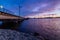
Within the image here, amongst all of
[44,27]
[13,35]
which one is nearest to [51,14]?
[44,27]

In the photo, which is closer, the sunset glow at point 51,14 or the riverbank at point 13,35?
the sunset glow at point 51,14

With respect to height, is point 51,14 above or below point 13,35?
above

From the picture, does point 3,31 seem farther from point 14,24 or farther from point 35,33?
point 35,33

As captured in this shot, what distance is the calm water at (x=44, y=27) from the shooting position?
7.26 feet

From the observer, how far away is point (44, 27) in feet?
7.89

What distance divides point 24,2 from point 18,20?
40 centimetres

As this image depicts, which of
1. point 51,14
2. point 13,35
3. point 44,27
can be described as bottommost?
point 13,35

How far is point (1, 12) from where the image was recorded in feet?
7.43

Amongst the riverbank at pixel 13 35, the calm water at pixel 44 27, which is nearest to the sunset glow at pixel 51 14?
the calm water at pixel 44 27

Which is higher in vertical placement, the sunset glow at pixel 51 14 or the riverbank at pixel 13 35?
the sunset glow at pixel 51 14

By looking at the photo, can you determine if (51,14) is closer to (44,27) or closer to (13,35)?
(44,27)

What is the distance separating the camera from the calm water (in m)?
2.21

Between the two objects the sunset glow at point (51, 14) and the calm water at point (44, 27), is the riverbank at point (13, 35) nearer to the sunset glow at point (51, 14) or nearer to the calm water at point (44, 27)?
the calm water at point (44, 27)

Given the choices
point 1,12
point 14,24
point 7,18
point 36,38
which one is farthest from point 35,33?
point 1,12
